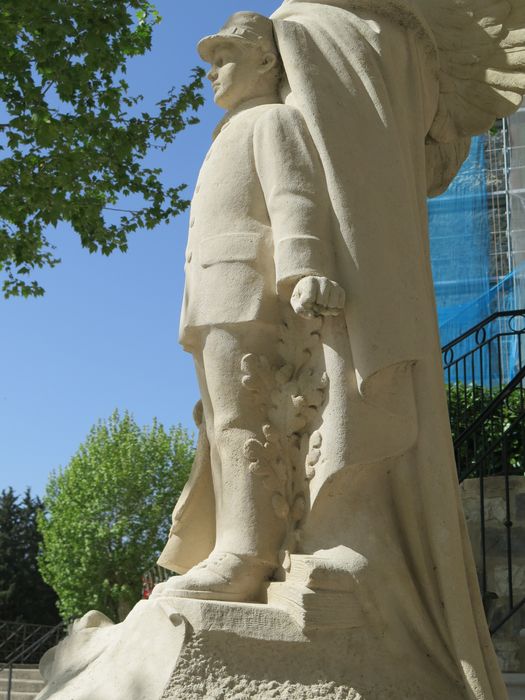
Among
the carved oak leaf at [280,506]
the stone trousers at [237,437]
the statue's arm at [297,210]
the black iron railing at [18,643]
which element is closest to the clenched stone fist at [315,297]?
the statue's arm at [297,210]

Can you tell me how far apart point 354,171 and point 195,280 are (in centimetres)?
66

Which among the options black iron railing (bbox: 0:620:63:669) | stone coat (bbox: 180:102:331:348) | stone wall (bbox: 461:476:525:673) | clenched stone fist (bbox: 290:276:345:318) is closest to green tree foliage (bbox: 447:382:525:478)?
stone wall (bbox: 461:476:525:673)

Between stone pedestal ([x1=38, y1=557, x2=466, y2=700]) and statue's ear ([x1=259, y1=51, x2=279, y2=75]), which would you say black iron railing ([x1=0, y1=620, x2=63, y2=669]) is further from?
statue's ear ([x1=259, y1=51, x2=279, y2=75])

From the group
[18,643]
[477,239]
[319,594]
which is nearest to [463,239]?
[477,239]

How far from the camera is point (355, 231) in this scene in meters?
3.25

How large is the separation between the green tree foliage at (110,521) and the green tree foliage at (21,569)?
317 cm

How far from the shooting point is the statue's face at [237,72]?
3.56 metres

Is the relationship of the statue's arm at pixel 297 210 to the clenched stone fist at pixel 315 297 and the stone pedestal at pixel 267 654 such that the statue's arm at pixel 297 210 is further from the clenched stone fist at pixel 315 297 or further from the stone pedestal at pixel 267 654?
the stone pedestal at pixel 267 654

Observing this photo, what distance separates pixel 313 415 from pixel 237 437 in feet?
0.86

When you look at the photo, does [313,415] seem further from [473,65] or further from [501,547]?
[501,547]

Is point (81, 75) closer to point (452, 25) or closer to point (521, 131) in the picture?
point (452, 25)

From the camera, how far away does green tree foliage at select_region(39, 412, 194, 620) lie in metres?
28.1

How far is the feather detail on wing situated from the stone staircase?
897 cm

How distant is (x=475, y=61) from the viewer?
157 inches
